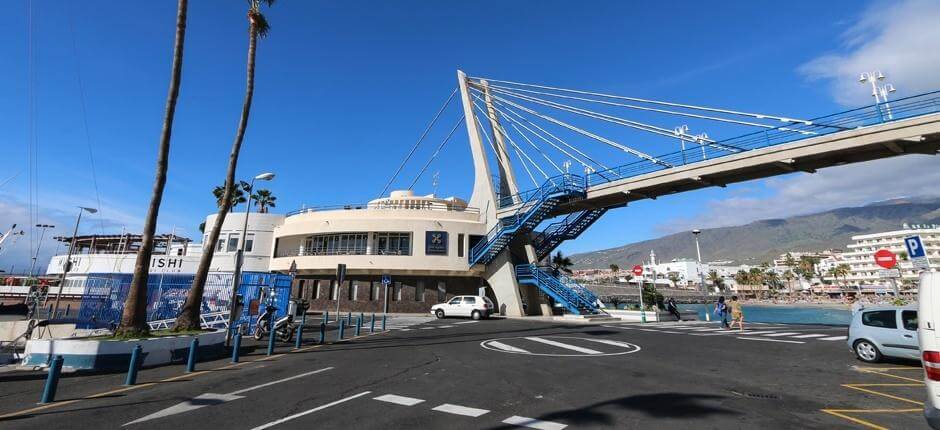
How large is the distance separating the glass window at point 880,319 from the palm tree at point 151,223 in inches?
808

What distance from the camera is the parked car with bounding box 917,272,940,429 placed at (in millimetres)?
4654

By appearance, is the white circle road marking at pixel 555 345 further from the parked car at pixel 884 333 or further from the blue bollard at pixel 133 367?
the blue bollard at pixel 133 367

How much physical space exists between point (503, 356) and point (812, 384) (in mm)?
6992

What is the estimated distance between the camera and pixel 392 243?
35250 mm

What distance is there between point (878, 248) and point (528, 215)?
146724mm

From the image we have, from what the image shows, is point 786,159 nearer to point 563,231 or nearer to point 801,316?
point 563,231

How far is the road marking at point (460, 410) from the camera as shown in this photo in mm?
6219

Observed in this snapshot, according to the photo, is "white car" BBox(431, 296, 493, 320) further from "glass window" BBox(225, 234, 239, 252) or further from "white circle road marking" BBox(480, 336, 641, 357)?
"glass window" BBox(225, 234, 239, 252)

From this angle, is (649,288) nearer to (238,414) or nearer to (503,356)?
(503,356)

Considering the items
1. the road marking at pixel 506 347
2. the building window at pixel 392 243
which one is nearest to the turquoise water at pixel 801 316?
the building window at pixel 392 243

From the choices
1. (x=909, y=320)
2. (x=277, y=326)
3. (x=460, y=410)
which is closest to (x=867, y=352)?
(x=909, y=320)

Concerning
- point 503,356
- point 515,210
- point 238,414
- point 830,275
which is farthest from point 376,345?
point 830,275

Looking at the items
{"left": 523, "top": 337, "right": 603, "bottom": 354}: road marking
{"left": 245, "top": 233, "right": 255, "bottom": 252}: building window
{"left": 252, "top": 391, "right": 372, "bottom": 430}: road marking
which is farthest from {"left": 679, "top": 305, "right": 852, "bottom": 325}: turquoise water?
{"left": 245, "top": 233, "right": 255, "bottom": 252}: building window

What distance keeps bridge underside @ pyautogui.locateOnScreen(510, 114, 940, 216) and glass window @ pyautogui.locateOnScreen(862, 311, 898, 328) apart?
9.20m
